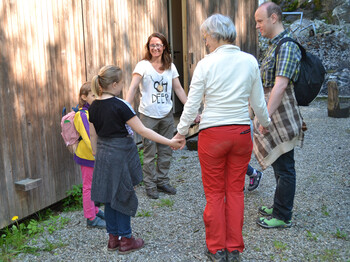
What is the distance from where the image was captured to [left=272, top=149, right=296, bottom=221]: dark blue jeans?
11.6 ft

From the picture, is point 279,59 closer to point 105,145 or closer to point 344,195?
point 105,145

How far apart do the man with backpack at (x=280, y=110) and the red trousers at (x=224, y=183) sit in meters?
0.60

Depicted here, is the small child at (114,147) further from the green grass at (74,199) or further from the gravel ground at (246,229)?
the green grass at (74,199)

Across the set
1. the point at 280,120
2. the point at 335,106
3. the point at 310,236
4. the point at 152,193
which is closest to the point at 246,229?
the point at 310,236

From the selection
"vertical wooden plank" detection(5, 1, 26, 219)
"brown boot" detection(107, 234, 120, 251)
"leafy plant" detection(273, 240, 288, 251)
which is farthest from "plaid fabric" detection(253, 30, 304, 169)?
"vertical wooden plank" detection(5, 1, 26, 219)

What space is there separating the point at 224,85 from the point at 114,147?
1019mm

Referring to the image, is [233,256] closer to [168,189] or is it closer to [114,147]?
[114,147]

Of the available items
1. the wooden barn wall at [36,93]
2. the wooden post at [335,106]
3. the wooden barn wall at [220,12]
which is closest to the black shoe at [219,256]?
the wooden barn wall at [36,93]

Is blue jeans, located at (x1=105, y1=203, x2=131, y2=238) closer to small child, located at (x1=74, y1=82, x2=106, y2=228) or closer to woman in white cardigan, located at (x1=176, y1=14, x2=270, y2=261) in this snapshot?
small child, located at (x1=74, y1=82, x2=106, y2=228)

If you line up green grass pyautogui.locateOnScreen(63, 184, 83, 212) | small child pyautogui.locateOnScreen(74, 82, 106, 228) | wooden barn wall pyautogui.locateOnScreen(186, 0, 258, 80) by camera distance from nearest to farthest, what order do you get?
small child pyautogui.locateOnScreen(74, 82, 106, 228) → green grass pyautogui.locateOnScreen(63, 184, 83, 212) → wooden barn wall pyautogui.locateOnScreen(186, 0, 258, 80)

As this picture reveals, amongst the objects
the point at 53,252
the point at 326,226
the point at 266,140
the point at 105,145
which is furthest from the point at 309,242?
the point at 53,252

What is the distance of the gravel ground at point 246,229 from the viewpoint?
10.8 feet

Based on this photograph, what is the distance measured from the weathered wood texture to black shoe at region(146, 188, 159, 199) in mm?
880

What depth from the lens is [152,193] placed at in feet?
15.3
